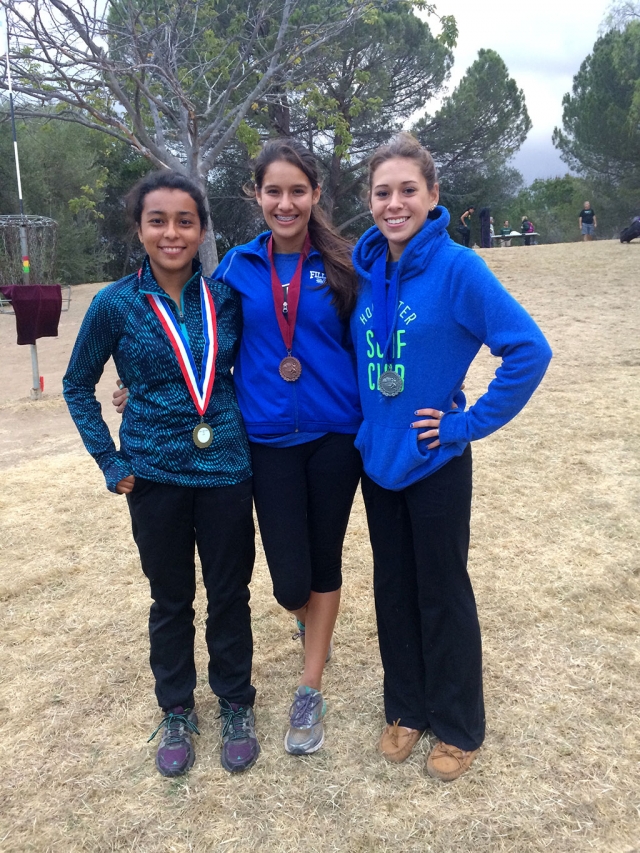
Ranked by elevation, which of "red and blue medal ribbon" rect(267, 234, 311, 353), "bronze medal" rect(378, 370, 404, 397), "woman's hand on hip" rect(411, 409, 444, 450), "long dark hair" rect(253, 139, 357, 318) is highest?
"long dark hair" rect(253, 139, 357, 318)

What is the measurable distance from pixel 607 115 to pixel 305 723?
27.9m

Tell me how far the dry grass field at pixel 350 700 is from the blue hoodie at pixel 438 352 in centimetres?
96

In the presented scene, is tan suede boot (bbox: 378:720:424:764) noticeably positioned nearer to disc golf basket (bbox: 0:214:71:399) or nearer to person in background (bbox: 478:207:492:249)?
disc golf basket (bbox: 0:214:71:399)

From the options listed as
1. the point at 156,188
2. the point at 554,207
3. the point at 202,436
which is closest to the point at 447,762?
the point at 202,436

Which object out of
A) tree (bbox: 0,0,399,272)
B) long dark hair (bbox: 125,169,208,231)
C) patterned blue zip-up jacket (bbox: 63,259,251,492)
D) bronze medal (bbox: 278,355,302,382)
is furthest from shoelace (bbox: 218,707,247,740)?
tree (bbox: 0,0,399,272)

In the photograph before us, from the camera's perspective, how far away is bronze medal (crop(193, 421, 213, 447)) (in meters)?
1.98

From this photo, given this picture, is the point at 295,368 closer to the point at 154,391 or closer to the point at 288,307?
the point at 288,307

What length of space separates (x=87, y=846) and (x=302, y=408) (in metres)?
1.36

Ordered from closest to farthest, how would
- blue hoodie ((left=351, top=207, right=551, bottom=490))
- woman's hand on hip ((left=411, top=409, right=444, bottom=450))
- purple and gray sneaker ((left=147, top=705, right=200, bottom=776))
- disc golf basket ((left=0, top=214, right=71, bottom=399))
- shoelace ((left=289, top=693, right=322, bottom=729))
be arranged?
blue hoodie ((left=351, top=207, right=551, bottom=490)) < woman's hand on hip ((left=411, top=409, right=444, bottom=450)) < purple and gray sneaker ((left=147, top=705, right=200, bottom=776)) < shoelace ((left=289, top=693, right=322, bottom=729)) < disc golf basket ((left=0, top=214, right=71, bottom=399))

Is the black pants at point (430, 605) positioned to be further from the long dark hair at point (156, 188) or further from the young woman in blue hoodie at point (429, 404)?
the long dark hair at point (156, 188)

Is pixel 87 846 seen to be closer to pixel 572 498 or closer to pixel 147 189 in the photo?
pixel 147 189

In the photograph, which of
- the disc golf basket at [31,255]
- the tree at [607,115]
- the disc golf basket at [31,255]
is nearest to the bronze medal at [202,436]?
the disc golf basket at [31,255]

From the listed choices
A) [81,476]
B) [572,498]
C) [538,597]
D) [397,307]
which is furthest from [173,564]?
[81,476]

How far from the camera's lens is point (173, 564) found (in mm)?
2090
